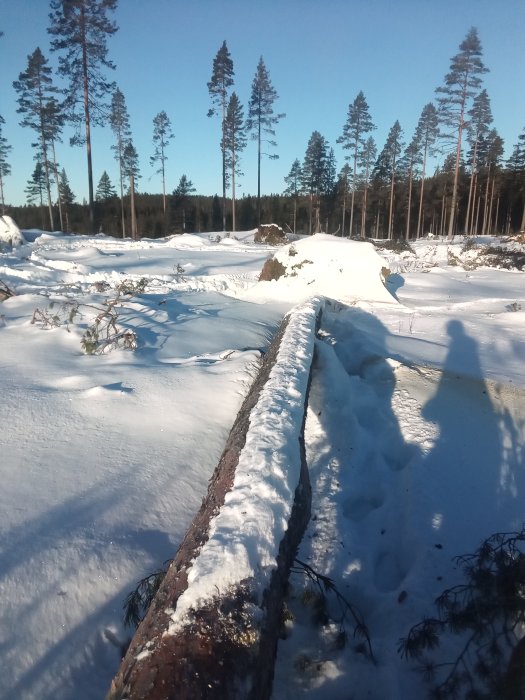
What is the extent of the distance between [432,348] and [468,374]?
41.7 inches

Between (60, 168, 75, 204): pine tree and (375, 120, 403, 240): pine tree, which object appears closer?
(375, 120, 403, 240): pine tree

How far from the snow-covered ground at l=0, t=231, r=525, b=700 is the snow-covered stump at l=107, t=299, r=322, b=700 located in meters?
0.43

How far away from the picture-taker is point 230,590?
4.92 ft

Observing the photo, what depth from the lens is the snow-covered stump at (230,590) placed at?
51.1 inches

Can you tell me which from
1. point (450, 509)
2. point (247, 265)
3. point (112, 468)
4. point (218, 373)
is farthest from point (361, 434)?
point (247, 265)

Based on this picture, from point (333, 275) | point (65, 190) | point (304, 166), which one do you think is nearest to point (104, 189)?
point (65, 190)

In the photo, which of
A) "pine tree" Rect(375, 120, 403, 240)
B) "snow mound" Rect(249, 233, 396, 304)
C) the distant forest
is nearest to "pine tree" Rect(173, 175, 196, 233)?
the distant forest

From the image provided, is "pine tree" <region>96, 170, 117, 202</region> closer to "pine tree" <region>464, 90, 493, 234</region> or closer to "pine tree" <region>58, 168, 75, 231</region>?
"pine tree" <region>58, 168, 75, 231</region>

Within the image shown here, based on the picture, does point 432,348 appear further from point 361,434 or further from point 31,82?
point 31,82

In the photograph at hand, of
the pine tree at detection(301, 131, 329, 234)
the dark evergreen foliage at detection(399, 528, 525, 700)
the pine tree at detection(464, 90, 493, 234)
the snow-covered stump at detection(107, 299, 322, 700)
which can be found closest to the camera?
the snow-covered stump at detection(107, 299, 322, 700)

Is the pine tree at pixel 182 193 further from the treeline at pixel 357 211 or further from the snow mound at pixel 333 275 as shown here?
the snow mound at pixel 333 275

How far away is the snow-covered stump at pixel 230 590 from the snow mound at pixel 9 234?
16568mm

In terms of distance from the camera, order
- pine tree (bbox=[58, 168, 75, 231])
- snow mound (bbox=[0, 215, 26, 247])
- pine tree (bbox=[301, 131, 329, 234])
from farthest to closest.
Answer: pine tree (bbox=[58, 168, 75, 231]) < pine tree (bbox=[301, 131, 329, 234]) < snow mound (bbox=[0, 215, 26, 247])

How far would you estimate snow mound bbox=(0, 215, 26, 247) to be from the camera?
50.5ft
